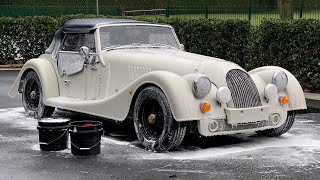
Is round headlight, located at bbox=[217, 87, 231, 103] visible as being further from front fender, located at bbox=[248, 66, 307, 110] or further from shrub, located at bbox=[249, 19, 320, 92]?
shrub, located at bbox=[249, 19, 320, 92]

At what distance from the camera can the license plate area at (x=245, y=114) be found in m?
7.93

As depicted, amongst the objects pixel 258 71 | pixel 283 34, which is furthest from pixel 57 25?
pixel 258 71

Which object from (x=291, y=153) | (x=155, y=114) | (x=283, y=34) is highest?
(x=283, y=34)

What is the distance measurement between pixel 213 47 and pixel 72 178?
9.94 meters

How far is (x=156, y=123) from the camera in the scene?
8.09 metres

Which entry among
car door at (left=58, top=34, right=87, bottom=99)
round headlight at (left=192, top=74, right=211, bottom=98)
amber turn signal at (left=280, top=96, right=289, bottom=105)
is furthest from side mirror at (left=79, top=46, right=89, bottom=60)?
amber turn signal at (left=280, top=96, right=289, bottom=105)

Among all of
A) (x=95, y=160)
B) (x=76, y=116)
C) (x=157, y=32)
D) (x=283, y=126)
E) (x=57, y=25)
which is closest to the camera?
(x=95, y=160)

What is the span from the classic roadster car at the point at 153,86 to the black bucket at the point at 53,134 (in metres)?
0.93

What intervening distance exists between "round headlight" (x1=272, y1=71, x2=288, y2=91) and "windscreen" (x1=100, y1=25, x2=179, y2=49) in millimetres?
2059

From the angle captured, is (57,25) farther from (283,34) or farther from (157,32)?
(157,32)

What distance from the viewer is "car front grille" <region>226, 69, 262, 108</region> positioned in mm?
8109

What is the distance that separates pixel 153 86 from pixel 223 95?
929mm

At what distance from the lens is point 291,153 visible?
7.92 meters

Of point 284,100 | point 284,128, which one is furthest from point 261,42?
point 284,100
